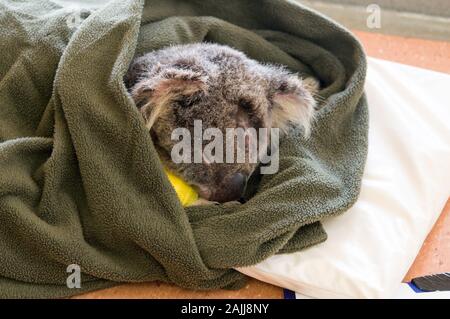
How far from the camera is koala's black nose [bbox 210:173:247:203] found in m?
1.59

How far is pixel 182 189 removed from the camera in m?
1.62

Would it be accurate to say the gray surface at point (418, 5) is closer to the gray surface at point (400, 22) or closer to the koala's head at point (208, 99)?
the gray surface at point (400, 22)

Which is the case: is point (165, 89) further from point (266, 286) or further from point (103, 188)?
point (266, 286)

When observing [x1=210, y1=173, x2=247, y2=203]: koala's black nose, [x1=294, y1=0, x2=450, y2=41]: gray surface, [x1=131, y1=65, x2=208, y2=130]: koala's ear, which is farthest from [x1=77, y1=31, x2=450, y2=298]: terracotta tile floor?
[x1=294, y1=0, x2=450, y2=41]: gray surface

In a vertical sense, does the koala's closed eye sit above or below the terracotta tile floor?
above

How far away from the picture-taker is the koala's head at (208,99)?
1529 millimetres

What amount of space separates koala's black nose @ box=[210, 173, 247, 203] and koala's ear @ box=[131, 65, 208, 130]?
249mm

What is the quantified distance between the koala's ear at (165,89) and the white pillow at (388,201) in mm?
482

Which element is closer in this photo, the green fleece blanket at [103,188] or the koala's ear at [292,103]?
the green fleece blanket at [103,188]

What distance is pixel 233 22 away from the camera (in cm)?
206

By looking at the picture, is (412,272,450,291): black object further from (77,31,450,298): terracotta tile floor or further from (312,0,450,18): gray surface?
(312,0,450,18): gray surface

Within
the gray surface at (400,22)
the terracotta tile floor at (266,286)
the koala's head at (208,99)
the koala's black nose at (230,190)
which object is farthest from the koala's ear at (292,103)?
the gray surface at (400,22)

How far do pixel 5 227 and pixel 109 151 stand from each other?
0.33 meters

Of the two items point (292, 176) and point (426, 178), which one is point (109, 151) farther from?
point (426, 178)
